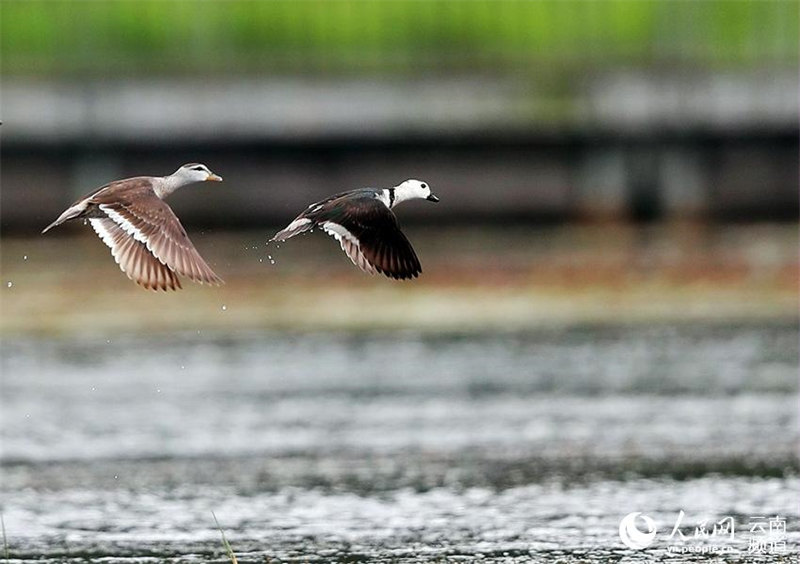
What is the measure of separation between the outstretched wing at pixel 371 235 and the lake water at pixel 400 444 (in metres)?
2.09

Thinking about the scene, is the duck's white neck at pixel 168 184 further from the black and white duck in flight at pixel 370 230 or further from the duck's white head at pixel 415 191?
the duck's white head at pixel 415 191

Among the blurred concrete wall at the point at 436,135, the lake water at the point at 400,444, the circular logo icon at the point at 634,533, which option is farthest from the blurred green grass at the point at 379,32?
the circular logo icon at the point at 634,533

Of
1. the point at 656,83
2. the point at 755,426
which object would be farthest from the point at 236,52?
the point at 755,426

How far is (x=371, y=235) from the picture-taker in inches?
383

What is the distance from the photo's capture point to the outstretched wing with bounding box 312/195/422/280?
9.66m

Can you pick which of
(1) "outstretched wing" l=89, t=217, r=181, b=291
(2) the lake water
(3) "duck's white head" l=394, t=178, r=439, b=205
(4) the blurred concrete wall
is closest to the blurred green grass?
(4) the blurred concrete wall

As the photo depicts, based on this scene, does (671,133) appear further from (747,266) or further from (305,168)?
(305,168)

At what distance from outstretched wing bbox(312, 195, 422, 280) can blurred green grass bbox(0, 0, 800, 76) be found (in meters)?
21.7

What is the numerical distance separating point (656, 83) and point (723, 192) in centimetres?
198

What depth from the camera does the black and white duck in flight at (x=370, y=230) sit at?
9648mm

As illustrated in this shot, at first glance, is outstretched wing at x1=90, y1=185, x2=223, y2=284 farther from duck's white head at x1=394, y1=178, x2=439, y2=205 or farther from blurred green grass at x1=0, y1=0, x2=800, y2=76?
blurred green grass at x1=0, y1=0, x2=800, y2=76

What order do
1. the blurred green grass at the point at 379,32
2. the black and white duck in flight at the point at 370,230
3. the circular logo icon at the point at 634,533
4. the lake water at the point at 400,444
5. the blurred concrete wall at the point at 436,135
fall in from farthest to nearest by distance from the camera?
the blurred green grass at the point at 379,32 → the blurred concrete wall at the point at 436,135 → the lake water at the point at 400,444 → the circular logo icon at the point at 634,533 → the black and white duck in flight at the point at 370,230

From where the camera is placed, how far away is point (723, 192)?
3039 centimetres

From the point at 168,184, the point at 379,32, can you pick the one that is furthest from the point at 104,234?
the point at 379,32
